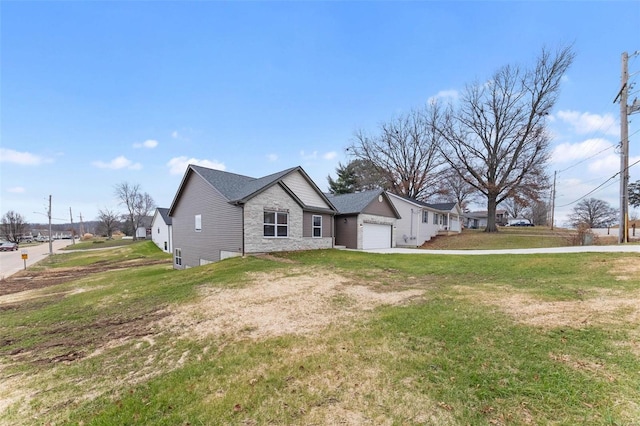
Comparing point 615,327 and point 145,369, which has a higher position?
point 615,327

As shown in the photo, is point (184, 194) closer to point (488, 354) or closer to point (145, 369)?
point (145, 369)

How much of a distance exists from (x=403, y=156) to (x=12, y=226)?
8296 centimetres

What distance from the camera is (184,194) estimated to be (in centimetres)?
1797

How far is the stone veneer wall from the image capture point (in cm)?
1393

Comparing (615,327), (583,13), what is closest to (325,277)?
(615,327)

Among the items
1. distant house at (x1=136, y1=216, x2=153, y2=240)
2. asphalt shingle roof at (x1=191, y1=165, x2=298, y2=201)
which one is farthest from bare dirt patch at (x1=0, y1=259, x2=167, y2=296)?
distant house at (x1=136, y1=216, x2=153, y2=240)

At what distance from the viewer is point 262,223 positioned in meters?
14.5

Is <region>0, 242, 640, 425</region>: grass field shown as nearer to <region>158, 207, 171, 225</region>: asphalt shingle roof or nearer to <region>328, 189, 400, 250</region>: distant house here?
<region>328, 189, 400, 250</region>: distant house

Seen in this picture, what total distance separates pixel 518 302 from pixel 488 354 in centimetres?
298

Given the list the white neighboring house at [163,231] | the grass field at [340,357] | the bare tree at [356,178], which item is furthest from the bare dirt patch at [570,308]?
the bare tree at [356,178]

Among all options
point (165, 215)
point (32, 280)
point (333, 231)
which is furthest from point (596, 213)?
point (32, 280)

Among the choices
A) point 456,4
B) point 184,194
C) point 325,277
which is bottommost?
point 325,277

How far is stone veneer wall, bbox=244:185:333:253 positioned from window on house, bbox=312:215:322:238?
500 millimetres

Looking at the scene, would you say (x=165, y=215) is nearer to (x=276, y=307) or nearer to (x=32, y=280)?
(x=32, y=280)
